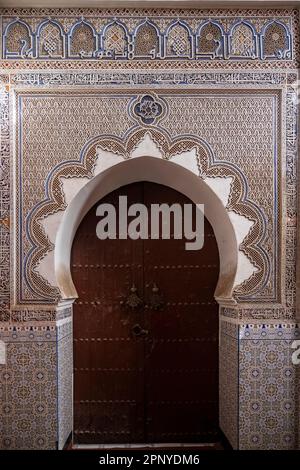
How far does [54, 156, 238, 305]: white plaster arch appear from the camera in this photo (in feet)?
12.3

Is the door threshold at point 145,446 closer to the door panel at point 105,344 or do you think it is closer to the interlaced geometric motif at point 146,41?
the door panel at point 105,344

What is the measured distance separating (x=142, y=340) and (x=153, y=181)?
1292 millimetres

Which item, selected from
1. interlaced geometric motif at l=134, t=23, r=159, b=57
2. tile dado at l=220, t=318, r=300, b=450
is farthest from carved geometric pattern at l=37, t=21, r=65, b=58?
tile dado at l=220, t=318, r=300, b=450

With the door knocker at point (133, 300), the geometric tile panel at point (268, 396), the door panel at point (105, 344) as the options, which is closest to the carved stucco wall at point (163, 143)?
the geometric tile panel at point (268, 396)

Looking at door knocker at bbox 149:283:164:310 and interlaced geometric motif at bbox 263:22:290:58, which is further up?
interlaced geometric motif at bbox 263:22:290:58

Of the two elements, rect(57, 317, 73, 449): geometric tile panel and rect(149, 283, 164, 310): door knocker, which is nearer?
rect(57, 317, 73, 449): geometric tile panel

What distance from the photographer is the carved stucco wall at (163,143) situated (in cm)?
366

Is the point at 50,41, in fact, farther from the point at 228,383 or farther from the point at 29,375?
the point at 228,383

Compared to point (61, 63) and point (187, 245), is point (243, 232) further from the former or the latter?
point (61, 63)

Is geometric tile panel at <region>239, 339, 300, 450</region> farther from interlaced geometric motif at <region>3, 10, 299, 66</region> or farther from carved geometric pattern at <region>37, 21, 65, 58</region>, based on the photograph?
carved geometric pattern at <region>37, 21, 65, 58</region>

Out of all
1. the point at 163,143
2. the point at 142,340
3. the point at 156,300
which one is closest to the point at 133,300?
the point at 156,300

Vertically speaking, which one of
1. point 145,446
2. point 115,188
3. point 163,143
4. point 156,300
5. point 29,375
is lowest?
point 145,446

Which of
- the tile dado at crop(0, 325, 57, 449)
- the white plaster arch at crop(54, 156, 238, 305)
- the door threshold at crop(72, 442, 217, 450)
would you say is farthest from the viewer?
the door threshold at crop(72, 442, 217, 450)

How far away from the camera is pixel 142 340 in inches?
165
